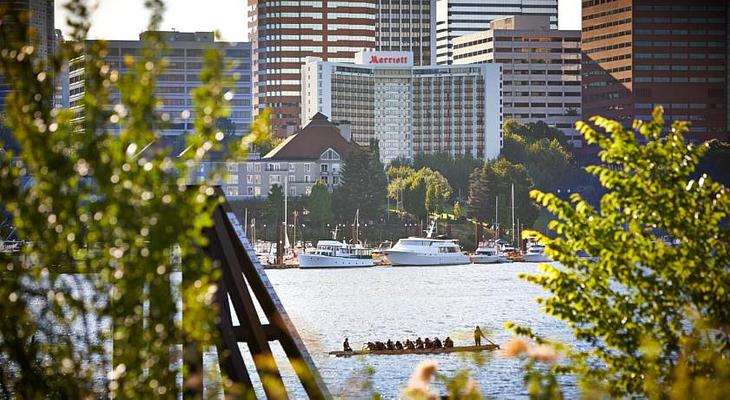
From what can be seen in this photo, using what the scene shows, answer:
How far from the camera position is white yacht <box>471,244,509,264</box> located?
155250 mm

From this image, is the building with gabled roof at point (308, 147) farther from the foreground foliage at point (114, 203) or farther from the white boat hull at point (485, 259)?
the foreground foliage at point (114, 203)

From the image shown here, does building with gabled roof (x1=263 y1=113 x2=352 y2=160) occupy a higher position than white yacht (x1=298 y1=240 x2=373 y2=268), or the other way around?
building with gabled roof (x1=263 y1=113 x2=352 y2=160)

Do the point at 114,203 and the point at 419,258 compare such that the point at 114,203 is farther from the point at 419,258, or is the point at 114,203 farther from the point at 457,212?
the point at 457,212

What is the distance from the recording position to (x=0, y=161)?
28.3ft

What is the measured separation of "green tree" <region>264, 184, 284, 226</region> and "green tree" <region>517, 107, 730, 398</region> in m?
155

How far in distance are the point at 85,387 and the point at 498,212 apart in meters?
166

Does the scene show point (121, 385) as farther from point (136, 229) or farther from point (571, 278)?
point (571, 278)

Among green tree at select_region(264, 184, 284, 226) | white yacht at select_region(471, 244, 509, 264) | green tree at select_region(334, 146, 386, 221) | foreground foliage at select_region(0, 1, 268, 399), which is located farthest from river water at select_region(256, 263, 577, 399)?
foreground foliage at select_region(0, 1, 268, 399)

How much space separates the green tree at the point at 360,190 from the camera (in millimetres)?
174500

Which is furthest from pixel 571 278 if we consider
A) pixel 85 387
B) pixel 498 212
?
pixel 498 212

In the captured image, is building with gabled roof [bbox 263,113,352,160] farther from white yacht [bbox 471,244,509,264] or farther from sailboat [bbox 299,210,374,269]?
white yacht [bbox 471,244,509,264]

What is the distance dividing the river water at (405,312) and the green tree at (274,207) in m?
24.4

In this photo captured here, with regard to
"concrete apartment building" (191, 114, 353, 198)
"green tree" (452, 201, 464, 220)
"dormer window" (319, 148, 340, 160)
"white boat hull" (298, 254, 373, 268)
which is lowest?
"white boat hull" (298, 254, 373, 268)

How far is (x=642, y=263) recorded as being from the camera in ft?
47.7
